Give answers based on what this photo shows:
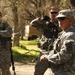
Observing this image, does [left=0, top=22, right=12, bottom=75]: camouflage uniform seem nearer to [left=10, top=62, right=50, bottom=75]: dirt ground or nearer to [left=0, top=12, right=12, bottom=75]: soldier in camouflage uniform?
[left=0, top=12, right=12, bottom=75]: soldier in camouflage uniform

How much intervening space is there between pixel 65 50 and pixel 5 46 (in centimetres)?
289

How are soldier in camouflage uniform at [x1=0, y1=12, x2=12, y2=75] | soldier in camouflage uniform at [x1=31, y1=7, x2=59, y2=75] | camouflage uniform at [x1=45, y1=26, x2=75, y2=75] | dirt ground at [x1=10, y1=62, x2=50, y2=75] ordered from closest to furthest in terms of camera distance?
1. camouflage uniform at [x1=45, y1=26, x2=75, y2=75]
2. soldier in camouflage uniform at [x1=31, y1=7, x2=59, y2=75]
3. soldier in camouflage uniform at [x1=0, y1=12, x2=12, y2=75]
4. dirt ground at [x1=10, y1=62, x2=50, y2=75]

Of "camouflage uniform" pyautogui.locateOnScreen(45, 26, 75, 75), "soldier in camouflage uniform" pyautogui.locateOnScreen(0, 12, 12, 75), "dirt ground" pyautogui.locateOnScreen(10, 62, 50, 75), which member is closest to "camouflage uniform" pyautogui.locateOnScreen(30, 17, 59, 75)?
"soldier in camouflage uniform" pyautogui.locateOnScreen(0, 12, 12, 75)

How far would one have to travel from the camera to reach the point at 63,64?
4109 mm

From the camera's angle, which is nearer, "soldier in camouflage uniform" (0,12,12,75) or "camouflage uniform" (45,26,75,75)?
"camouflage uniform" (45,26,75,75)

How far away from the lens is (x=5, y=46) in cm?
668

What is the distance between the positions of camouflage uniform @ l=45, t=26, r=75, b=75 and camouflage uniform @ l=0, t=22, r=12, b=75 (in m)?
2.43

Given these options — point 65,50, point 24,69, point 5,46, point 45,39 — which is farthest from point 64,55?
point 24,69

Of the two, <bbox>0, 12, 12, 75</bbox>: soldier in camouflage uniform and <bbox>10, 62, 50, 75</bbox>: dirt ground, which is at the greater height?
<bbox>0, 12, 12, 75</bbox>: soldier in camouflage uniform

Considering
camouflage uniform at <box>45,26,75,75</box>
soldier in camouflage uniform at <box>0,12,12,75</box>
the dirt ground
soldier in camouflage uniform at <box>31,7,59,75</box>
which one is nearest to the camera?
camouflage uniform at <box>45,26,75,75</box>

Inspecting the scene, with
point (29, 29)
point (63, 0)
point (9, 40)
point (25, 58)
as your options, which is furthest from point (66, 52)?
point (29, 29)

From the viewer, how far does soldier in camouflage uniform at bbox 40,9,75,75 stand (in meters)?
3.96

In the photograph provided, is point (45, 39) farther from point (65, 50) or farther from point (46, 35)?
point (65, 50)

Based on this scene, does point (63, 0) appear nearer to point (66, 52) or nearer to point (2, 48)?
point (2, 48)
